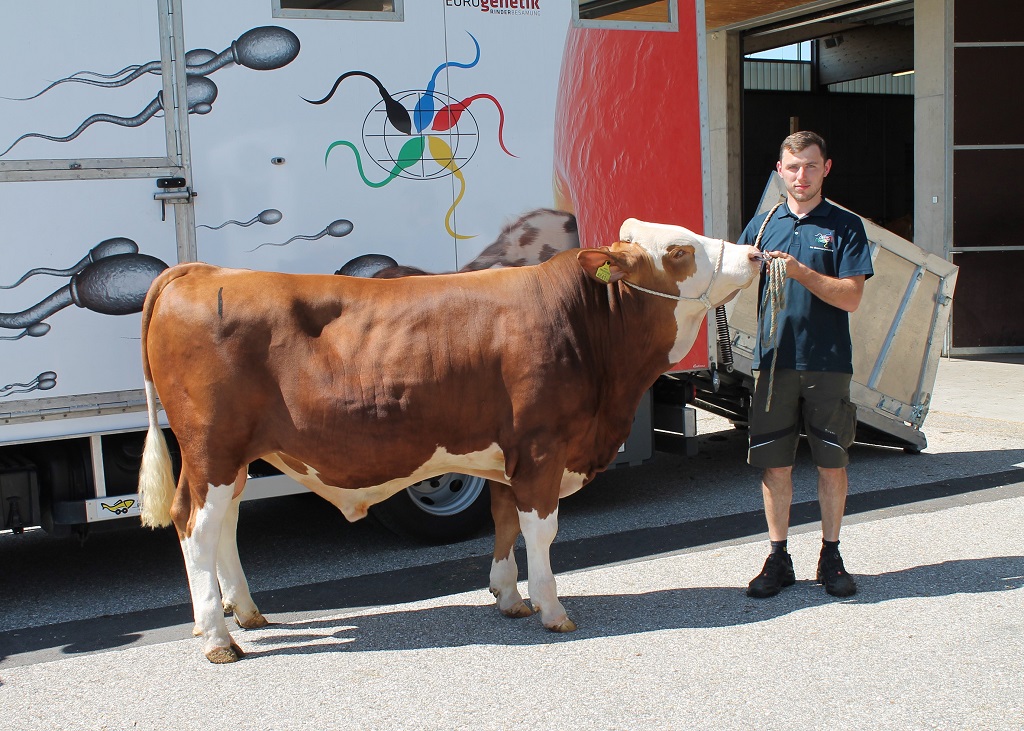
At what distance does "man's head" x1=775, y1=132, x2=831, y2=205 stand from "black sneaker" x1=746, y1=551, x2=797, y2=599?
1686 mm

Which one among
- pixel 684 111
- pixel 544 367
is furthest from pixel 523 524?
pixel 684 111

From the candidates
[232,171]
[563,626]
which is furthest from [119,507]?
[563,626]

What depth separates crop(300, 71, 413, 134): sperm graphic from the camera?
18.9 ft

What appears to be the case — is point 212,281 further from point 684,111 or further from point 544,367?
point 684,111

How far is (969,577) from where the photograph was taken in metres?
5.32

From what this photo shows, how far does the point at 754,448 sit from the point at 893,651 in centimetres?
119

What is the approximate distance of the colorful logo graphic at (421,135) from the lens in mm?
5852

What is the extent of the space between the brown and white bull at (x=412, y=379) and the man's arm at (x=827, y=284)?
18cm

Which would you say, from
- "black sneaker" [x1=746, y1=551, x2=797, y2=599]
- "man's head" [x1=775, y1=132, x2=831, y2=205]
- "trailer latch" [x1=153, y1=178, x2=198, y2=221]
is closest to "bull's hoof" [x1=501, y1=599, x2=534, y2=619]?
"black sneaker" [x1=746, y1=551, x2=797, y2=599]

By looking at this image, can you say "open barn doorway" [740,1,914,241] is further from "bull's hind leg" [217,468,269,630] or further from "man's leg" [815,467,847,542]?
"bull's hind leg" [217,468,269,630]

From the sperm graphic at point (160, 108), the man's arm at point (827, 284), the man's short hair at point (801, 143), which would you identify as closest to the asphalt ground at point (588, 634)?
the man's arm at point (827, 284)

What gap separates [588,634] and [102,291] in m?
2.82

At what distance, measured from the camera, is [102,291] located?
5.32 meters

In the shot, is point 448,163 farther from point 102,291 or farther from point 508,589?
point 508,589
